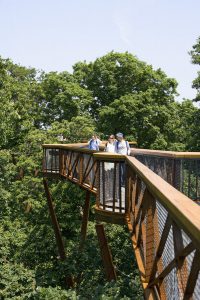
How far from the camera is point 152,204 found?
4633 millimetres

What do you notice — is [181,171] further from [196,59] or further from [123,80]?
[123,80]

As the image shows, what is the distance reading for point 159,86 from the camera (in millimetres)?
33875

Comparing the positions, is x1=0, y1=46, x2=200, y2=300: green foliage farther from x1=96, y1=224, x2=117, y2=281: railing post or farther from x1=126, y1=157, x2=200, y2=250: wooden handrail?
x1=126, y1=157, x2=200, y2=250: wooden handrail

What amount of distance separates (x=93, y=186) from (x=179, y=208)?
9236 mm

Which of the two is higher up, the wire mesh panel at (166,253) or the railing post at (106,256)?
the wire mesh panel at (166,253)

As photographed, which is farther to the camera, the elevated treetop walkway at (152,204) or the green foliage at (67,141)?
the green foliage at (67,141)

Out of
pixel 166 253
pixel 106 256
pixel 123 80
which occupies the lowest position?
pixel 106 256

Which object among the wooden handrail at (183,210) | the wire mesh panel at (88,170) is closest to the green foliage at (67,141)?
the wire mesh panel at (88,170)

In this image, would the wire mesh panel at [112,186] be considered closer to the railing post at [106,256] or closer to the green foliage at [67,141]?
the green foliage at [67,141]

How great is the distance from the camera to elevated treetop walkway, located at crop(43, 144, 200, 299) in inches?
103

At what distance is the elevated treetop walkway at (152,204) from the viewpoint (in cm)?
261

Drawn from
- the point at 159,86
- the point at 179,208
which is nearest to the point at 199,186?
the point at 179,208

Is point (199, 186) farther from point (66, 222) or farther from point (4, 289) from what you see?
point (66, 222)

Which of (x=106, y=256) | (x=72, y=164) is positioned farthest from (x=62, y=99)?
(x=106, y=256)
